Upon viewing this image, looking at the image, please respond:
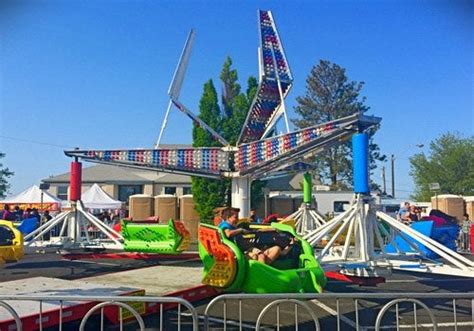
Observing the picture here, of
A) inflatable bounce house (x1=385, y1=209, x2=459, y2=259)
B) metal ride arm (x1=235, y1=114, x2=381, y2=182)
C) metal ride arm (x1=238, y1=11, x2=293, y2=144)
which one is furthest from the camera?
metal ride arm (x1=238, y1=11, x2=293, y2=144)

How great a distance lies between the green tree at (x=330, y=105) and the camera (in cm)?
4941

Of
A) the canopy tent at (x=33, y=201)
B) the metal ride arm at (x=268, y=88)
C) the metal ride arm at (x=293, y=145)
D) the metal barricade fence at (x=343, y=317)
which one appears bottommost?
the metal barricade fence at (x=343, y=317)

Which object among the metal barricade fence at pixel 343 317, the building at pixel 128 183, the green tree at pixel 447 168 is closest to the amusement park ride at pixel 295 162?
the metal barricade fence at pixel 343 317

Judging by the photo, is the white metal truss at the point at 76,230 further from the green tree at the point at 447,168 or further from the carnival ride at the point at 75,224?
the green tree at the point at 447,168

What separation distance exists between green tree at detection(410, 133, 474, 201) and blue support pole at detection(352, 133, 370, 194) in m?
47.2

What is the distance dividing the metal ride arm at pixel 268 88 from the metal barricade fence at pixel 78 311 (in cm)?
1163

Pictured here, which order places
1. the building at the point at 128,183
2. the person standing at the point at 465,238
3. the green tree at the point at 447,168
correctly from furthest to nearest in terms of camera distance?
the green tree at the point at 447,168
the building at the point at 128,183
the person standing at the point at 465,238

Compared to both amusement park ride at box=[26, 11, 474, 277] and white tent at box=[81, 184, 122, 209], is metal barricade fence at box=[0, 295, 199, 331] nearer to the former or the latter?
amusement park ride at box=[26, 11, 474, 277]

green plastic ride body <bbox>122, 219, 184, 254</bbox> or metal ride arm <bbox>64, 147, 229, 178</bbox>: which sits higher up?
metal ride arm <bbox>64, 147, 229, 178</bbox>

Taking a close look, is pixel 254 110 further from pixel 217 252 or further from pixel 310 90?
pixel 310 90

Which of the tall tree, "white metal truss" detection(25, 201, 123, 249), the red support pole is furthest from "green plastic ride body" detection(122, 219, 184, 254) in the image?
the tall tree

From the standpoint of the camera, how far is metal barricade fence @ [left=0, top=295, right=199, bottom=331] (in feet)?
14.1

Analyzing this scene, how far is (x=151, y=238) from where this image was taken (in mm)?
12266

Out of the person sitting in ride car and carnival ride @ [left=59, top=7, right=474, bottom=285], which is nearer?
the person sitting in ride car
